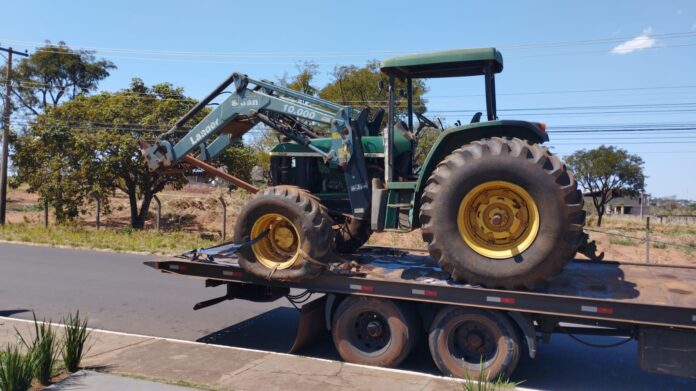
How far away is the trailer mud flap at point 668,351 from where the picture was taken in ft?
17.6

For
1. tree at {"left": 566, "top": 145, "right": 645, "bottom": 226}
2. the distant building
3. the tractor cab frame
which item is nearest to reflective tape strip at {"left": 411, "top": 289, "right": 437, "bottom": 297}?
the tractor cab frame

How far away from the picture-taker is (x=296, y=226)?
22.7ft

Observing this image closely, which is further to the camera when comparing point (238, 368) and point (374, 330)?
point (374, 330)

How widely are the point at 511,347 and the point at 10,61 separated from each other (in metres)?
27.9

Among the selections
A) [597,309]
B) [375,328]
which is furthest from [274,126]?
[597,309]

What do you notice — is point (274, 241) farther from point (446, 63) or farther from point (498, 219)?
point (446, 63)

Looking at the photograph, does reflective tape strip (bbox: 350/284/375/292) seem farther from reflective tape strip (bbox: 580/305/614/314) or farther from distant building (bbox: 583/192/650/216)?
distant building (bbox: 583/192/650/216)

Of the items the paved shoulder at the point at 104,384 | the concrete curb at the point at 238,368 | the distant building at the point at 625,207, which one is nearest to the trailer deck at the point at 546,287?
the concrete curb at the point at 238,368

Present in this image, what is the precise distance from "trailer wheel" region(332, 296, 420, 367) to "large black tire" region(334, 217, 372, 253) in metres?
2.01

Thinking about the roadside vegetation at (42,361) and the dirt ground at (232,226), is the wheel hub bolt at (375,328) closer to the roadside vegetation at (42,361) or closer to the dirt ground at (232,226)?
the roadside vegetation at (42,361)

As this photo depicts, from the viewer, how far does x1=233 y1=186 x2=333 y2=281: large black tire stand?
265 inches

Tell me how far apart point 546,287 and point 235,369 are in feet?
11.5

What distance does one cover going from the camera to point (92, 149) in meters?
22.3

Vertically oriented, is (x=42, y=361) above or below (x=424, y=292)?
below
